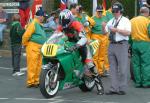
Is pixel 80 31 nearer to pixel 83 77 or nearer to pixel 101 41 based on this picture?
pixel 83 77

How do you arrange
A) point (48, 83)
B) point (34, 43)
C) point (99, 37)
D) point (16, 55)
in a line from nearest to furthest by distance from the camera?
point (48, 83) → point (34, 43) → point (99, 37) → point (16, 55)

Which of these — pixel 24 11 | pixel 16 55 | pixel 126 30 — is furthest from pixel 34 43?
pixel 24 11

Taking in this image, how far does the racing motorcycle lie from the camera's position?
12625 mm

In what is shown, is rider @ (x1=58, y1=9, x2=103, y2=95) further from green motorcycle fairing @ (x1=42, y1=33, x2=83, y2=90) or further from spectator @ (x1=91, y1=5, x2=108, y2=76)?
spectator @ (x1=91, y1=5, x2=108, y2=76)

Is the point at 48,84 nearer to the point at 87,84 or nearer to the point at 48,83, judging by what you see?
the point at 48,83

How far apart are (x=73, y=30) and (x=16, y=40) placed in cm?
403

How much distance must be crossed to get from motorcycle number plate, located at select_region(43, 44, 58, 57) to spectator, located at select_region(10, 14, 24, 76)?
3806mm

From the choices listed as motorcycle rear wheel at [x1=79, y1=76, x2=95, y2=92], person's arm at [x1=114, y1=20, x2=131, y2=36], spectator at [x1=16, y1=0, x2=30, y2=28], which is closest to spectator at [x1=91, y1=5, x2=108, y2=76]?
motorcycle rear wheel at [x1=79, y1=76, x2=95, y2=92]

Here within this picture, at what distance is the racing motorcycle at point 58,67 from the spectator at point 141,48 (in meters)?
1.84

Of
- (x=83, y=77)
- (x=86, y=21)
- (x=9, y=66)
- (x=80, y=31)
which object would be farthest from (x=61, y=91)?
(x=9, y=66)

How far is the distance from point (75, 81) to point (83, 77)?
1.20ft

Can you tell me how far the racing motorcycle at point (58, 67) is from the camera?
12.6 meters

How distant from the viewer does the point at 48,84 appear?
12594mm

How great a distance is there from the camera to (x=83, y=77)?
13617mm
